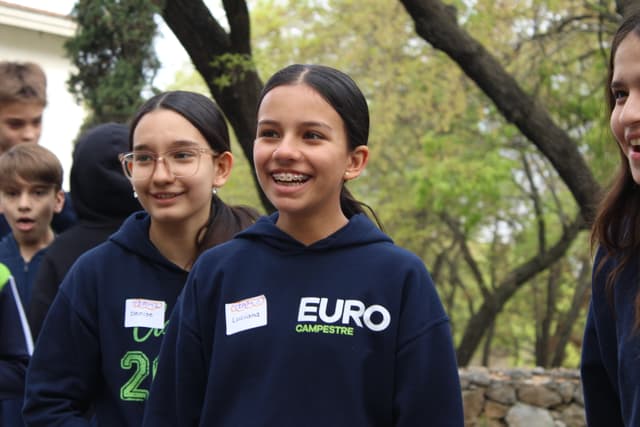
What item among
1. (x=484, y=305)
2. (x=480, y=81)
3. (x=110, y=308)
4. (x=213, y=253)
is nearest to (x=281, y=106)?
(x=213, y=253)

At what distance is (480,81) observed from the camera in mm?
9102

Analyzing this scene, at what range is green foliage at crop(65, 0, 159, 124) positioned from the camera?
6477 millimetres

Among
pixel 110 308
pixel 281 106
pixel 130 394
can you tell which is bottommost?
pixel 130 394

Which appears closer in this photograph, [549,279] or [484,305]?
[484,305]

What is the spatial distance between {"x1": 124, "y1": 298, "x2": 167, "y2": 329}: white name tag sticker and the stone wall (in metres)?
8.40

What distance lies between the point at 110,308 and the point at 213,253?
50cm

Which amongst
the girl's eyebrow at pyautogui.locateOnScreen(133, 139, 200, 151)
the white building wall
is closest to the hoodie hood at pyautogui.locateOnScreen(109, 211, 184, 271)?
the girl's eyebrow at pyautogui.locateOnScreen(133, 139, 200, 151)

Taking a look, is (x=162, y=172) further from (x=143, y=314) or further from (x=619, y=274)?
(x=619, y=274)

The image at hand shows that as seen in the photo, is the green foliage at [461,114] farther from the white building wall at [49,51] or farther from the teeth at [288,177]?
the teeth at [288,177]

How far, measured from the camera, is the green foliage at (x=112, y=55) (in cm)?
648

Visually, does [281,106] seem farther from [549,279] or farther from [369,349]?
[549,279]

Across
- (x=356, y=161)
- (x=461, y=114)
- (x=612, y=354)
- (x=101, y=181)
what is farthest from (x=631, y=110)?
(x=461, y=114)

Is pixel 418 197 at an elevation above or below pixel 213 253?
above

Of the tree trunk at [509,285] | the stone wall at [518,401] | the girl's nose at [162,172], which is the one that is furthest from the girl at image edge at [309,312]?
the tree trunk at [509,285]
